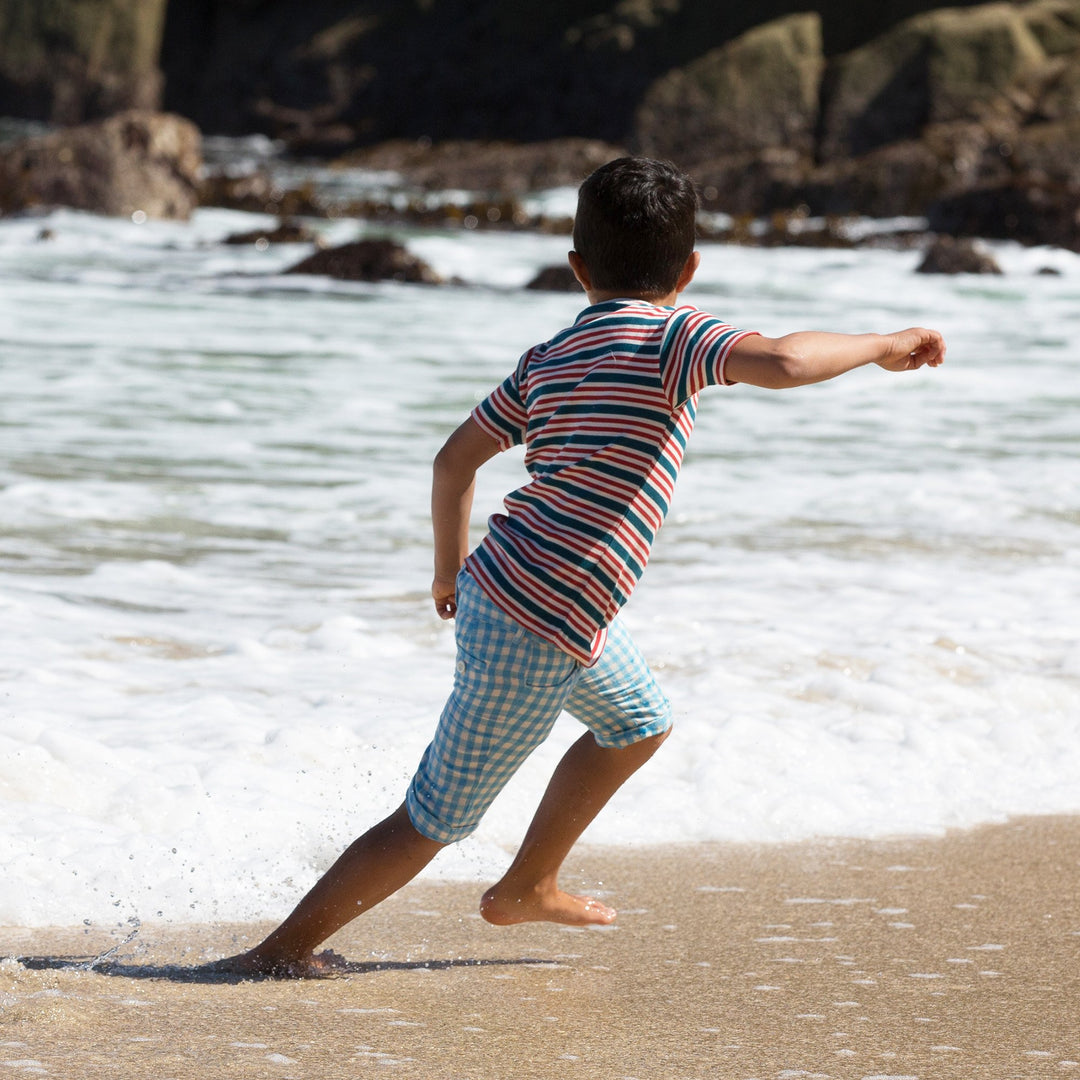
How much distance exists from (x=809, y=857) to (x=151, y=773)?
1.59 m

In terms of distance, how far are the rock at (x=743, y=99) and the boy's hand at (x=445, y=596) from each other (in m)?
33.6

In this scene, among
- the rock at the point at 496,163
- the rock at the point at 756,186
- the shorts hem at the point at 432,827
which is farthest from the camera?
the rock at the point at 496,163

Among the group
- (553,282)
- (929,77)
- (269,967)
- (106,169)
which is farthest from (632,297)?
(929,77)

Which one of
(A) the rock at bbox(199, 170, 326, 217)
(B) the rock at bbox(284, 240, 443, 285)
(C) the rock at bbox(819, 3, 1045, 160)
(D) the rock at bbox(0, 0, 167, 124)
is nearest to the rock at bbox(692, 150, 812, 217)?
(C) the rock at bbox(819, 3, 1045, 160)

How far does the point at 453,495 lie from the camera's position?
2.57 metres

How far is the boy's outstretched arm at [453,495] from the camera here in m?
2.54

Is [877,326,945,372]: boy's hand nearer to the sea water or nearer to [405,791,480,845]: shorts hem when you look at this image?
[405,791,480,845]: shorts hem

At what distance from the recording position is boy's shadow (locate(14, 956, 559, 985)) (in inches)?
105

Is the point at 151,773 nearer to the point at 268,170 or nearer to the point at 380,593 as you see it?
the point at 380,593

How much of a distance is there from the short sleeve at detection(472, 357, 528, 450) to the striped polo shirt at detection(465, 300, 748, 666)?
21 mm

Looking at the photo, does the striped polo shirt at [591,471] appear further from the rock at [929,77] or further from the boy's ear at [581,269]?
the rock at [929,77]

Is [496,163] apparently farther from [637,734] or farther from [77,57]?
[637,734]

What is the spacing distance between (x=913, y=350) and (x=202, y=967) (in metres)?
1.66

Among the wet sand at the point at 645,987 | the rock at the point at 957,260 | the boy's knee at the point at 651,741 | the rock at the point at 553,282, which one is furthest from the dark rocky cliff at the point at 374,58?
the boy's knee at the point at 651,741
